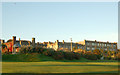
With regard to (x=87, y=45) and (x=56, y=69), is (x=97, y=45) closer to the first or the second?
(x=87, y=45)

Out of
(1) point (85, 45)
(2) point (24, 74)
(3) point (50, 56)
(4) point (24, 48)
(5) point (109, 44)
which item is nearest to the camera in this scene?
(2) point (24, 74)

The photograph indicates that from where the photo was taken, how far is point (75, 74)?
12953 millimetres

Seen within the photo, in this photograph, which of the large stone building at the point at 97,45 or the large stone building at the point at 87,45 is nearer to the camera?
the large stone building at the point at 87,45

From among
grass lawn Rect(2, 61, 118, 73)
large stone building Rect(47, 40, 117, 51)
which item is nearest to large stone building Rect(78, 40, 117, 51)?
large stone building Rect(47, 40, 117, 51)

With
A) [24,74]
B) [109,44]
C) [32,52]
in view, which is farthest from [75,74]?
[109,44]

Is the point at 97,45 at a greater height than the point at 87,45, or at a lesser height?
lesser

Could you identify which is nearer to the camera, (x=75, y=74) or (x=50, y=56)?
(x=75, y=74)

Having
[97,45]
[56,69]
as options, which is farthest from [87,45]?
[56,69]

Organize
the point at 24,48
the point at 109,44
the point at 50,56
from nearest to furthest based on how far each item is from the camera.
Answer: the point at 50,56, the point at 24,48, the point at 109,44

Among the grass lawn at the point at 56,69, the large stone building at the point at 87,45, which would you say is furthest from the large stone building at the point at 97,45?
the grass lawn at the point at 56,69

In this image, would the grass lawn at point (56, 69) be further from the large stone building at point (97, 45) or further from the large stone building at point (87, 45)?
the large stone building at point (97, 45)

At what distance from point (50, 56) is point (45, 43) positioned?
95406 millimetres

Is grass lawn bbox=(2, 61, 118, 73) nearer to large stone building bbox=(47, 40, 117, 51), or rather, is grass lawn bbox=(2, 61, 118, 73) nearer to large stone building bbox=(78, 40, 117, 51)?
large stone building bbox=(47, 40, 117, 51)

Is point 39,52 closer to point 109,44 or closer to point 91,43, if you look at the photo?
point 91,43
